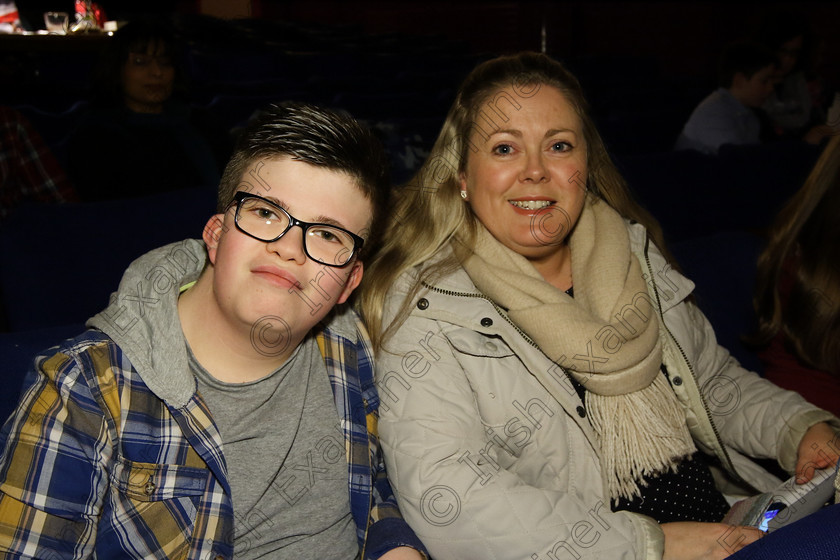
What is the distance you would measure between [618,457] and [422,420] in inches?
15.3

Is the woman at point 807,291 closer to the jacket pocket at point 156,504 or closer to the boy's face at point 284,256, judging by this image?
the boy's face at point 284,256

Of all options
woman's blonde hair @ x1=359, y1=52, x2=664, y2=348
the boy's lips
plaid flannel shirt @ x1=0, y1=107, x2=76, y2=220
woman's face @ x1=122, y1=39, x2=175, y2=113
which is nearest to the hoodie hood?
the boy's lips

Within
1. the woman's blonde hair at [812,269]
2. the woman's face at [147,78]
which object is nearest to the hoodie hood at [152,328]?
the woman's blonde hair at [812,269]

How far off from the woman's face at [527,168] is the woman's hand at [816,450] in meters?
0.60

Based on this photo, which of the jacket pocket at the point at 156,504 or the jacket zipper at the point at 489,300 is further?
the jacket zipper at the point at 489,300

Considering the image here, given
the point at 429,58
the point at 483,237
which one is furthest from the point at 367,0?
the point at 483,237

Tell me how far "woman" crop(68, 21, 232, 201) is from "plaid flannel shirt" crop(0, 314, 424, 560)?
1.56m

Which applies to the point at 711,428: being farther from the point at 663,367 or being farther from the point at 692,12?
the point at 692,12

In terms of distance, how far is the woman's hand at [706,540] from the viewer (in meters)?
1.18

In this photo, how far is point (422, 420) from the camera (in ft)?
3.89

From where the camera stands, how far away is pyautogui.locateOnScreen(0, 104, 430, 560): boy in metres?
0.94

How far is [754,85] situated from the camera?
3.69m

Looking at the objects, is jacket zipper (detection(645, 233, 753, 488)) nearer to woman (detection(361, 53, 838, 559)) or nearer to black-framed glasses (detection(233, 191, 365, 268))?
woman (detection(361, 53, 838, 559))

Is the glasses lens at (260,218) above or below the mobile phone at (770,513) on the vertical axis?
above
